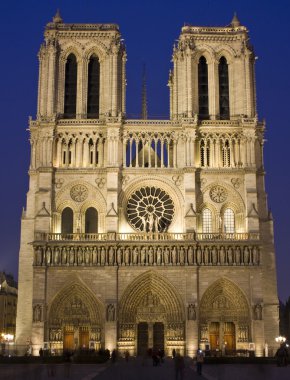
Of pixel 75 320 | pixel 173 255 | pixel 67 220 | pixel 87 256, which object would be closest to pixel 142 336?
pixel 75 320

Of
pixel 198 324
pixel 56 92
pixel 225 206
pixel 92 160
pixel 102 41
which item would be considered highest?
pixel 102 41

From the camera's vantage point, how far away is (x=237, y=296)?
47.9m

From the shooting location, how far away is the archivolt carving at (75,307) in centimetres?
4734

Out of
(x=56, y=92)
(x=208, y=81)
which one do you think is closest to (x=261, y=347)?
(x=208, y=81)

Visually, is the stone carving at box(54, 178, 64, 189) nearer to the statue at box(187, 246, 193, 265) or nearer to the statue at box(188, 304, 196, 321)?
the statue at box(187, 246, 193, 265)

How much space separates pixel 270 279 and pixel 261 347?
5.20 metres

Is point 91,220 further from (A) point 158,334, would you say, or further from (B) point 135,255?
(A) point 158,334

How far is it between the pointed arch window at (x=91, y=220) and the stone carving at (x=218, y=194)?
8656 mm

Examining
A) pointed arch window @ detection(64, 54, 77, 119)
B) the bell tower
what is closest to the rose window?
the bell tower

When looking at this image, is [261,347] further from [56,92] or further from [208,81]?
[56,92]

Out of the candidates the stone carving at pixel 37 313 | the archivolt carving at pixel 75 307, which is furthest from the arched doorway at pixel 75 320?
the stone carving at pixel 37 313

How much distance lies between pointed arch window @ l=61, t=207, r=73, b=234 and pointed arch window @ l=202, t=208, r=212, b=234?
9.75m

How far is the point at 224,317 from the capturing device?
47.9 m

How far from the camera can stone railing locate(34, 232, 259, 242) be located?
48219mm
